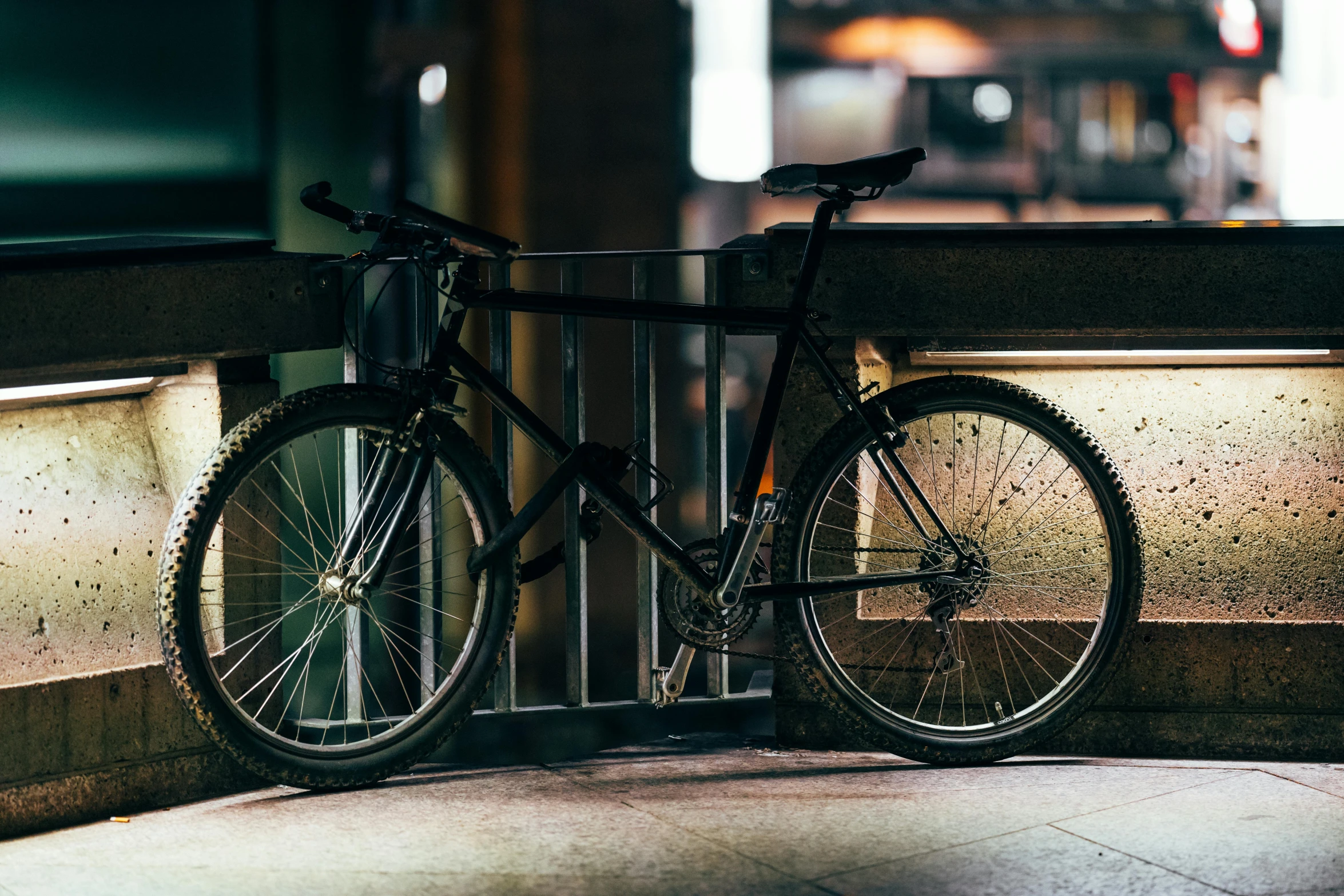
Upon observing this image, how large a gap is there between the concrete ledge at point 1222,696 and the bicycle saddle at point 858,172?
1418 mm

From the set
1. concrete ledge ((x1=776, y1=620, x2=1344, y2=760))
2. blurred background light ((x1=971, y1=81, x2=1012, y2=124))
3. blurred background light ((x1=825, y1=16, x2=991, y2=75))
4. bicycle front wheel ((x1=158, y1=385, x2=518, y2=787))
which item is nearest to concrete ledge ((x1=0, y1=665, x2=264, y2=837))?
bicycle front wheel ((x1=158, y1=385, x2=518, y2=787))

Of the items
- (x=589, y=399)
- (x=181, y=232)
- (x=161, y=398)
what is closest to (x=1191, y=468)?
(x=589, y=399)

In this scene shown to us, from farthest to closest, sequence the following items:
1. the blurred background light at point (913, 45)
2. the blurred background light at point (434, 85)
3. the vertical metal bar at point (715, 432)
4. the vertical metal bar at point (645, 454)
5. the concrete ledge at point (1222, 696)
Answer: the blurred background light at point (913, 45) → the blurred background light at point (434, 85) → the vertical metal bar at point (715, 432) → the vertical metal bar at point (645, 454) → the concrete ledge at point (1222, 696)

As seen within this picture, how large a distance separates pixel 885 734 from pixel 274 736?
1.53m

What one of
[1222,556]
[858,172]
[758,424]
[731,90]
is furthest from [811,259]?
[731,90]

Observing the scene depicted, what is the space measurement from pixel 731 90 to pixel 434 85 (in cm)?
106

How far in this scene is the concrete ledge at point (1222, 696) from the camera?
3924mm

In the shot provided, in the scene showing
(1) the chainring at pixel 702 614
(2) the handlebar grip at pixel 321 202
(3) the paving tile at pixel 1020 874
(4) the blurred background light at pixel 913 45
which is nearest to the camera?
(3) the paving tile at pixel 1020 874

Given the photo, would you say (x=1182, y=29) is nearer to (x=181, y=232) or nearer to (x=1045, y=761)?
(x=1045, y=761)

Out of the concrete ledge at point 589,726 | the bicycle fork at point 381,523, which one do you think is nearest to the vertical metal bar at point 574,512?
the concrete ledge at point 589,726

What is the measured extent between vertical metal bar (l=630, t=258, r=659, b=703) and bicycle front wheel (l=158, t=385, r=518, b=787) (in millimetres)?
521

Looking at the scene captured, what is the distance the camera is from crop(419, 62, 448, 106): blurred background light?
4848 mm

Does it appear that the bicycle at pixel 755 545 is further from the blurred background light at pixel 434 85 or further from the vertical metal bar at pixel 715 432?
the blurred background light at pixel 434 85

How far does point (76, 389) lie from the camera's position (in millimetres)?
3584
